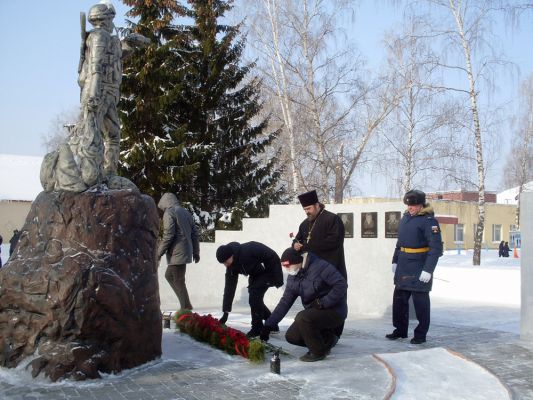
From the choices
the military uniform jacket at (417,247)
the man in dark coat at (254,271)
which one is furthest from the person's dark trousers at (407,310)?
the man in dark coat at (254,271)

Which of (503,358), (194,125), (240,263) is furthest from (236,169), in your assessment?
(503,358)

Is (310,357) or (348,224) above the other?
(348,224)

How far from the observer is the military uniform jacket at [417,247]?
7.34 metres

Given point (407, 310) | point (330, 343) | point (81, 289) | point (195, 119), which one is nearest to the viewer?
point (81, 289)

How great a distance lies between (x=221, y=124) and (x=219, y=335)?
35.4ft

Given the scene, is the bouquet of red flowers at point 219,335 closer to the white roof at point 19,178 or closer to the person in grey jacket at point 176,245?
the person in grey jacket at point 176,245

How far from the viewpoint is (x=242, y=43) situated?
1719 centimetres

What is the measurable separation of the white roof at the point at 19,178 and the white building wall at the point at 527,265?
3413 centimetres

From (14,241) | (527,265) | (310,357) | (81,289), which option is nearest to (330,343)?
(310,357)

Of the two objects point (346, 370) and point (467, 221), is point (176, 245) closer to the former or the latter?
point (346, 370)

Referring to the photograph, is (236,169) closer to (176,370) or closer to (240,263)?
(240,263)

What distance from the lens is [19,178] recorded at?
43.4m

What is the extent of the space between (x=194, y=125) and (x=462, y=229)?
3819 centimetres

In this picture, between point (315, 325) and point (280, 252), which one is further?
point (280, 252)
